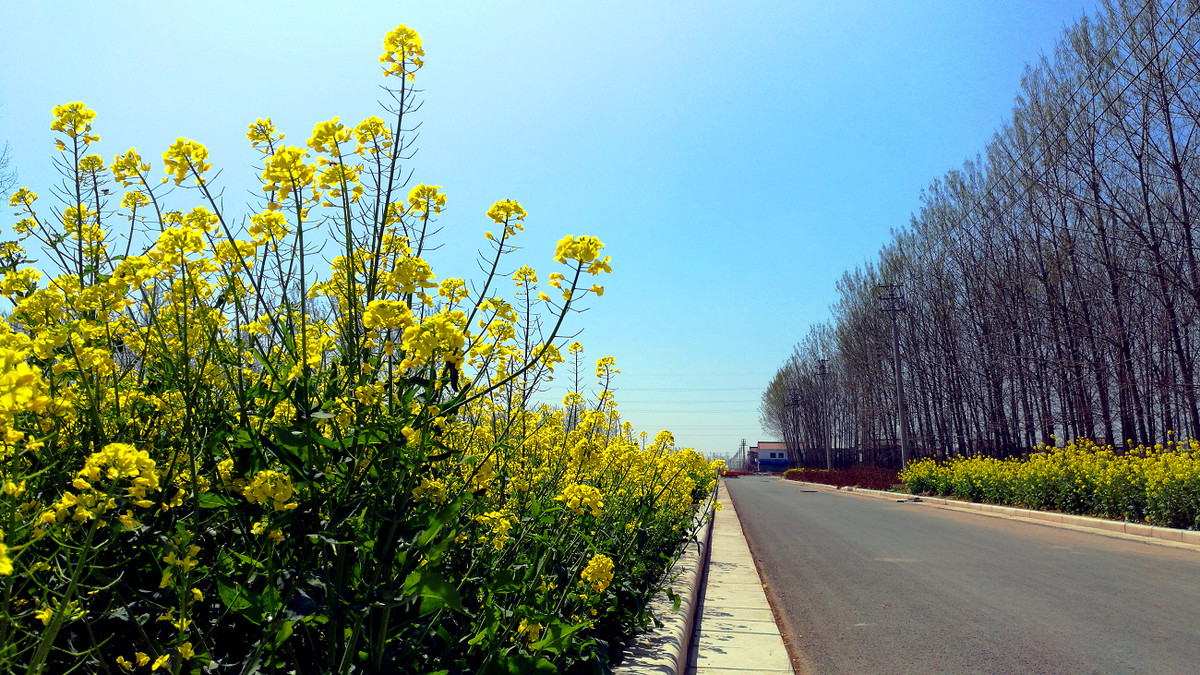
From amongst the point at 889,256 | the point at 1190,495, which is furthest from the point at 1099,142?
the point at 889,256

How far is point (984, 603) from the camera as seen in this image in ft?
19.9

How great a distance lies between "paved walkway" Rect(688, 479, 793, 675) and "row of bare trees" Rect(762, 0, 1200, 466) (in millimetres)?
11953

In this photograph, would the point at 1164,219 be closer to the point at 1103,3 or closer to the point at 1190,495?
the point at 1103,3

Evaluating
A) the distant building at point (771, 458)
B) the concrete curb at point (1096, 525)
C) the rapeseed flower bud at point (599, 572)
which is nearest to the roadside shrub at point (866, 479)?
the concrete curb at point (1096, 525)

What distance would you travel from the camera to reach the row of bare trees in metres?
14.7

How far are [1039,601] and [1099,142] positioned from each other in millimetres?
15336

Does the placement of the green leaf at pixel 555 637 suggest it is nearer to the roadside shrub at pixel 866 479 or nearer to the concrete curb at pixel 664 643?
the concrete curb at pixel 664 643

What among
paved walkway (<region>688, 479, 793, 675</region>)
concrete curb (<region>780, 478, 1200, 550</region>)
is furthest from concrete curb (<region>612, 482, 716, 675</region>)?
concrete curb (<region>780, 478, 1200, 550</region>)

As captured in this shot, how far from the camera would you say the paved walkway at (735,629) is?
4005 mm

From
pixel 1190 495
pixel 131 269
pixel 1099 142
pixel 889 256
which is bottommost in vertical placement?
pixel 1190 495

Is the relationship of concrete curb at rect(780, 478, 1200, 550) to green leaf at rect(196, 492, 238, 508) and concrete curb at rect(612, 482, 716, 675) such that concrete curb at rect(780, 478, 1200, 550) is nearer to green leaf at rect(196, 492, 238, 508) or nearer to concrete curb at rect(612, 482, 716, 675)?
concrete curb at rect(612, 482, 716, 675)

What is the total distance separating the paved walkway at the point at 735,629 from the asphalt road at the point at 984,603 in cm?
19

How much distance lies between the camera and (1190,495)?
1018 cm

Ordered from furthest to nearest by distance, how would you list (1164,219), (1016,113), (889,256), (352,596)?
(889,256) → (1016,113) → (1164,219) → (352,596)
